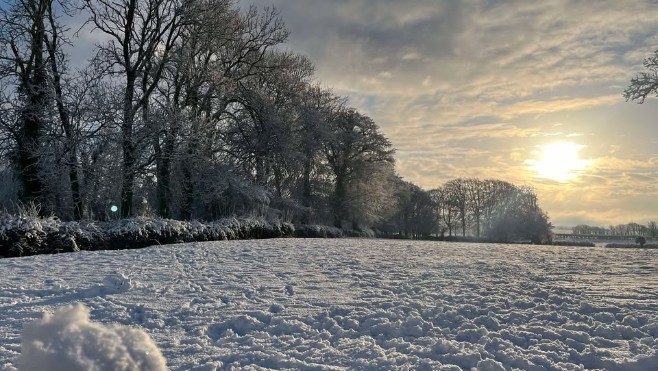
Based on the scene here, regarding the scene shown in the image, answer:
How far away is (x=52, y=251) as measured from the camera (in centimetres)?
1243

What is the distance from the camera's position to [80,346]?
131 cm

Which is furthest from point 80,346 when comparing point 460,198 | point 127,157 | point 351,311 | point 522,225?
point 460,198

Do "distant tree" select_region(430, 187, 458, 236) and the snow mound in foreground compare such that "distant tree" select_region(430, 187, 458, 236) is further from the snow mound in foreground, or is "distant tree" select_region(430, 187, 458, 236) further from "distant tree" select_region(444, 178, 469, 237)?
the snow mound in foreground

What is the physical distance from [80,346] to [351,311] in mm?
5740

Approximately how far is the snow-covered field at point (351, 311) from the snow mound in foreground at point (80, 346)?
11.6ft

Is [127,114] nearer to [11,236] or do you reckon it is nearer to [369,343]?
[11,236]

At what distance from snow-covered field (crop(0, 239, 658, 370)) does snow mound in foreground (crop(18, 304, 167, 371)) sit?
3532 mm

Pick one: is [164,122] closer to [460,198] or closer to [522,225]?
[522,225]

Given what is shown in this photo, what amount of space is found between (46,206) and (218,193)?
23.9 feet

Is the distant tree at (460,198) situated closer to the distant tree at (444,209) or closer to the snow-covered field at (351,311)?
the distant tree at (444,209)

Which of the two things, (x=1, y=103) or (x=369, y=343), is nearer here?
(x=369, y=343)

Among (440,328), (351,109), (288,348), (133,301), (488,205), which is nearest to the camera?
(288,348)

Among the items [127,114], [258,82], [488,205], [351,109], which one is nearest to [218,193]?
[127,114]

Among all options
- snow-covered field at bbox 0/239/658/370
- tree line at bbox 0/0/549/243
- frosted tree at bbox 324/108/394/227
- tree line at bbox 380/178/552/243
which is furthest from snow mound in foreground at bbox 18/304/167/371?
tree line at bbox 380/178/552/243
